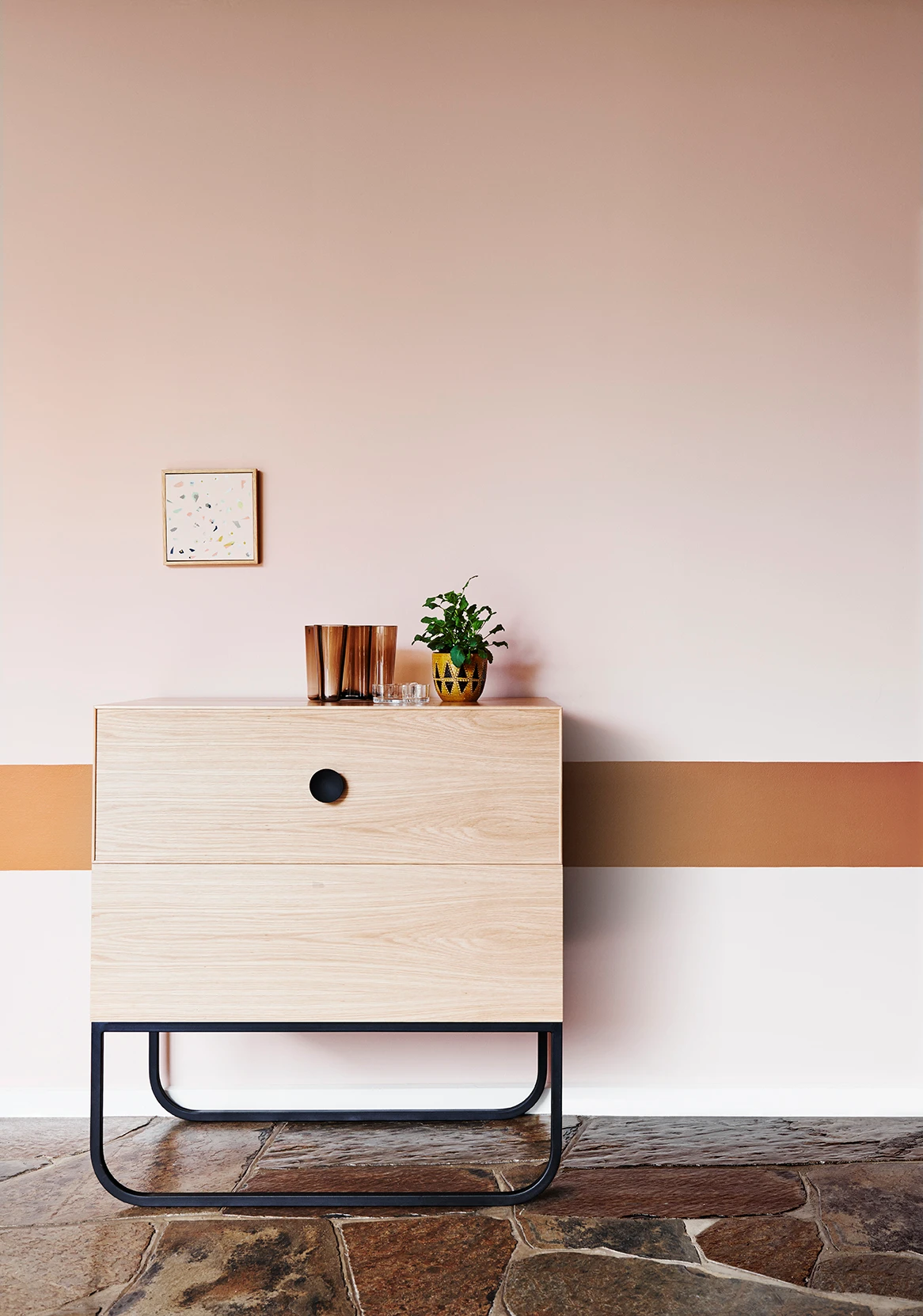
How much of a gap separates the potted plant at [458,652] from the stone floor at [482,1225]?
3.46 ft

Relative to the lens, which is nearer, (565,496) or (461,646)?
(461,646)

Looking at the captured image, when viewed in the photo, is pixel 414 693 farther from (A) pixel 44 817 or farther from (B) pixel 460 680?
(A) pixel 44 817

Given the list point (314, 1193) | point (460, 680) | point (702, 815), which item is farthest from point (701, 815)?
point (314, 1193)

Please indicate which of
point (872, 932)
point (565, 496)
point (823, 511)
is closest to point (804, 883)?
point (872, 932)

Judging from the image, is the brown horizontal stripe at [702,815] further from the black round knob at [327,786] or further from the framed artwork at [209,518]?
the framed artwork at [209,518]

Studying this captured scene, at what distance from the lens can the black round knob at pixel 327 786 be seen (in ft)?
6.18

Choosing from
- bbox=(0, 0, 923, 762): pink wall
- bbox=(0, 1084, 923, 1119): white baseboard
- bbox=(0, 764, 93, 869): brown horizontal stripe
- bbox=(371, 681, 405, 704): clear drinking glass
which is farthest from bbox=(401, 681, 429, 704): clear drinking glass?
bbox=(0, 1084, 923, 1119): white baseboard

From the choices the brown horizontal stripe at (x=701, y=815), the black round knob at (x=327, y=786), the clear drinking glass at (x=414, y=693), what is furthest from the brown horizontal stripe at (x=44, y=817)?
the clear drinking glass at (x=414, y=693)

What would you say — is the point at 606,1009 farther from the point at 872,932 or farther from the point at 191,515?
the point at 191,515

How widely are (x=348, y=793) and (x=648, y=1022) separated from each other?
1057 mm

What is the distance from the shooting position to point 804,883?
2369 millimetres

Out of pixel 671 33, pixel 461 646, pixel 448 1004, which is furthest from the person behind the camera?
pixel 671 33

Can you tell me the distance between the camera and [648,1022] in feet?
7.73

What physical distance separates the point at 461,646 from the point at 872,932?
1.29 meters
